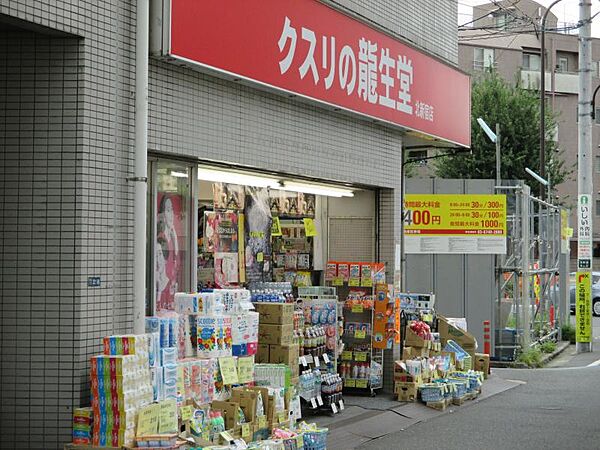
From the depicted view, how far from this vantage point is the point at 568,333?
24500 millimetres

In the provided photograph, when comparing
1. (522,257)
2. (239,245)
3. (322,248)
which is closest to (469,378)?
(322,248)

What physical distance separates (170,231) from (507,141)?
3258 centimetres

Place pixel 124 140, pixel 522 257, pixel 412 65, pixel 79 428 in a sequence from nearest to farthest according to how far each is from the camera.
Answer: pixel 79 428 → pixel 124 140 → pixel 412 65 → pixel 522 257

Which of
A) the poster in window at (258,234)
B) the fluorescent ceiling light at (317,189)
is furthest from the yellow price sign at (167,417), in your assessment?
the fluorescent ceiling light at (317,189)

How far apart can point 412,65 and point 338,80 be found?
2.62 metres

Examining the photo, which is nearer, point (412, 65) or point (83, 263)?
point (83, 263)

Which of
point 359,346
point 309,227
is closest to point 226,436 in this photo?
point 359,346

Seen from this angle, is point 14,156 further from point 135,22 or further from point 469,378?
point 469,378

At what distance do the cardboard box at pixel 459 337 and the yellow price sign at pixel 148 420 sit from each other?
9127 millimetres

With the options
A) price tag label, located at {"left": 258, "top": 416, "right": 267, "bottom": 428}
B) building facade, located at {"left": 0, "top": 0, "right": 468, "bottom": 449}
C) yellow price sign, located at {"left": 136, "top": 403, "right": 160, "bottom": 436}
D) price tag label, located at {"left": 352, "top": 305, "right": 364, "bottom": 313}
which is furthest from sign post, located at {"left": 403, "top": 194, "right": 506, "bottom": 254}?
yellow price sign, located at {"left": 136, "top": 403, "right": 160, "bottom": 436}

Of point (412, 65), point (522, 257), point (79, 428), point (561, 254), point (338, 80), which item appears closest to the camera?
point (79, 428)

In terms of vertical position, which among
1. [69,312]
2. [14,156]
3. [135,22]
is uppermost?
[135,22]

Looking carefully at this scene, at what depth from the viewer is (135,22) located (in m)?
7.98

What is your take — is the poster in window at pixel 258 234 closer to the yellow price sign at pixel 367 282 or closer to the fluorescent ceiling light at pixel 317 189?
the fluorescent ceiling light at pixel 317 189
